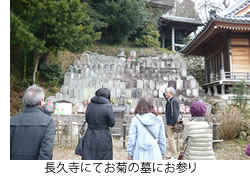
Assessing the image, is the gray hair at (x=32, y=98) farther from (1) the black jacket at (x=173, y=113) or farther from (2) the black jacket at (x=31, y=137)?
(1) the black jacket at (x=173, y=113)

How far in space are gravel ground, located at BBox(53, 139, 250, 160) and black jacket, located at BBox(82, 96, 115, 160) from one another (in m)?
1.75

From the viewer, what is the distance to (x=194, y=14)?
845 inches

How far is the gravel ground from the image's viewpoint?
13.5 ft

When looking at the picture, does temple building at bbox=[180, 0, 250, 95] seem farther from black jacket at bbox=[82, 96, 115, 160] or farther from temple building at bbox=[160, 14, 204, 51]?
black jacket at bbox=[82, 96, 115, 160]

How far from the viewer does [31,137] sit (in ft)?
6.17

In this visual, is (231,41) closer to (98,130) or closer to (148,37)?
(148,37)

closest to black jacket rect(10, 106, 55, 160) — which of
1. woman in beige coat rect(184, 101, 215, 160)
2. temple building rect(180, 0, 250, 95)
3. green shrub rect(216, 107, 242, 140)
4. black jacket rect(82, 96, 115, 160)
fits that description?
black jacket rect(82, 96, 115, 160)

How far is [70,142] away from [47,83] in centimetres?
462

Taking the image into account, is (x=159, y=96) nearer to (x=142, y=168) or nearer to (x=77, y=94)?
(x=77, y=94)

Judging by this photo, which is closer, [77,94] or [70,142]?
[70,142]

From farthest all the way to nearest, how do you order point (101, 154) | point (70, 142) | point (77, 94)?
point (77, 94)
point (70, 142)
point (101, 154)

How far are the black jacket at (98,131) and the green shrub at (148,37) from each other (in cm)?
1386

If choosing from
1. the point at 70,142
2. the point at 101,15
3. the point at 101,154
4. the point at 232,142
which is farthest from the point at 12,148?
the point at 101,15

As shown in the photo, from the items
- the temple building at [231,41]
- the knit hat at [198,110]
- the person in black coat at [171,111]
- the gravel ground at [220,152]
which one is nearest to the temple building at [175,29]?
the temple building at [231,41]
